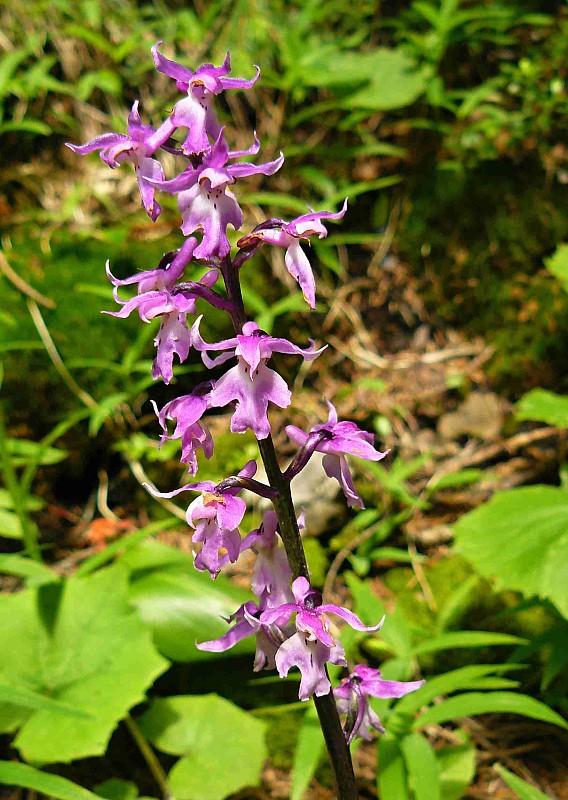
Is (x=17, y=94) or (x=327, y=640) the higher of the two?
(x=17, y=94)

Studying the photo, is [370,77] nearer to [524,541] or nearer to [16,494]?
[524,541]

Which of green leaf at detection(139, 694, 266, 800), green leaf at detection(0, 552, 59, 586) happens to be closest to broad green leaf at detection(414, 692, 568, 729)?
green leaf at detection(139, 694, 266, 800)

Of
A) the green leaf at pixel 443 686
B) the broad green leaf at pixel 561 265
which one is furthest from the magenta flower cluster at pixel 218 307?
the broad green leaf at pixel 561 265

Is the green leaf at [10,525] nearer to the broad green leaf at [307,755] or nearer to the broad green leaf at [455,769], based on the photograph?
the broad green leaf at [307,755]

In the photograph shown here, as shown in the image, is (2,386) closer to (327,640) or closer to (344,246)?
(344,246)

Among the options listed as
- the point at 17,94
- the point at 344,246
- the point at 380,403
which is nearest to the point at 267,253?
the point at 344,246

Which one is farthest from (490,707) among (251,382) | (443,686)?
(251,382)
